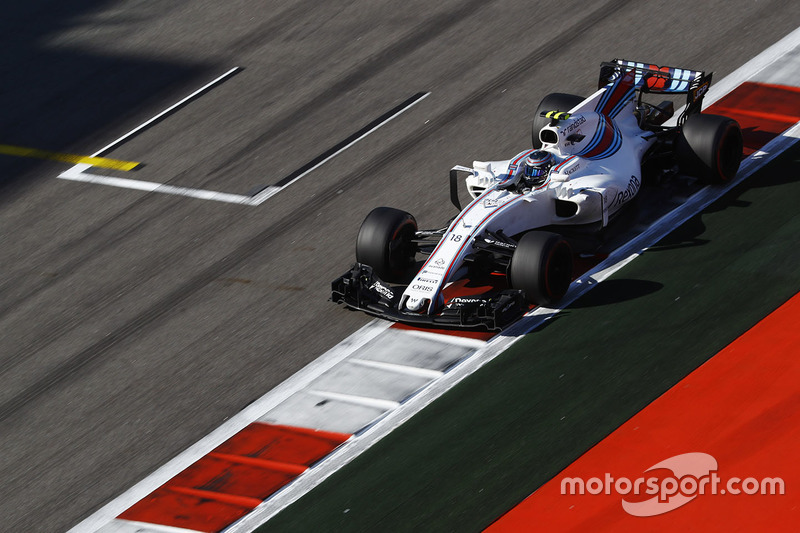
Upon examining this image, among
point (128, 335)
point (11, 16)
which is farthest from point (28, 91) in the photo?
point (128, 335)

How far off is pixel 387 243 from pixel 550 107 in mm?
3683

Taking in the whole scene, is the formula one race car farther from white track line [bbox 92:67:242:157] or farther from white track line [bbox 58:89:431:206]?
white track line [bbox 92:67:242:157]

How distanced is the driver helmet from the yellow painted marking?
7.88 metres

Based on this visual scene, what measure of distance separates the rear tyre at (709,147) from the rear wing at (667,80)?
3.12ft

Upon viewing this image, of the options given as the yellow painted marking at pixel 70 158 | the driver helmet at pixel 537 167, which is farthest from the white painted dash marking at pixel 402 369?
the yellow painted marking at pixel 70 158

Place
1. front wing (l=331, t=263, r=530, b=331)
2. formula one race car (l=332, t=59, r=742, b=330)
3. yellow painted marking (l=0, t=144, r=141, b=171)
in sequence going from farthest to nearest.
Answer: yellow painted marking (l=0, t=144, r=141, b=171) < formula one race car (l=332, t=59, r=742, b=330) < front wing (l=331, t=263, r=530, b=331)

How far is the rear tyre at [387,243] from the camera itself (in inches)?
590

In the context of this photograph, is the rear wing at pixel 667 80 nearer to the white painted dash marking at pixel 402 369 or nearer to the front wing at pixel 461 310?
the front wing at pixel 461 310

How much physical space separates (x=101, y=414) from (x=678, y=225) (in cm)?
743

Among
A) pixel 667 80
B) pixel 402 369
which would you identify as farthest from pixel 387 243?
pixel 667 80

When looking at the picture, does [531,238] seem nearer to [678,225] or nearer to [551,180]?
[551,180]

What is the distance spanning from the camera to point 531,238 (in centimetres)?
1402

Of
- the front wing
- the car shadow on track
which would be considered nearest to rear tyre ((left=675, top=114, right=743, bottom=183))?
the front wing

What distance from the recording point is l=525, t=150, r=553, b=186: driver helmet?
1507 cm
